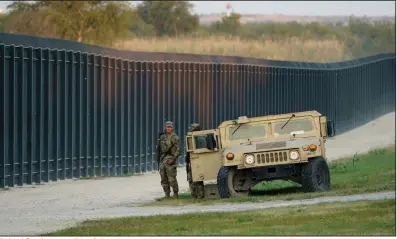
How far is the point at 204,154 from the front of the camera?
28.2 m

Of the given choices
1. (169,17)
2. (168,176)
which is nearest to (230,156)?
(168,176)

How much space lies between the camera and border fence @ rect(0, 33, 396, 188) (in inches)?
1313

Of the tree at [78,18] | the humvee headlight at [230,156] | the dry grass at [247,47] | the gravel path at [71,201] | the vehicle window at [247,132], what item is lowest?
the gravel path at [71,201]

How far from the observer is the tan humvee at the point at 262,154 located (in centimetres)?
2711

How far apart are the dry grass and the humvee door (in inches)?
1811

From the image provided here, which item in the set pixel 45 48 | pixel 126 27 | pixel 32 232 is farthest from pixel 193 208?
pixel 126 27

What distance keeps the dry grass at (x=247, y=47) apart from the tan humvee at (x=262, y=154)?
150ft

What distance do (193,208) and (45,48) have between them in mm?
10445

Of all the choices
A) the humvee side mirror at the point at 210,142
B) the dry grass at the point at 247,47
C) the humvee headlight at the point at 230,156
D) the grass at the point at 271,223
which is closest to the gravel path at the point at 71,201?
the grass at the point at 271,223

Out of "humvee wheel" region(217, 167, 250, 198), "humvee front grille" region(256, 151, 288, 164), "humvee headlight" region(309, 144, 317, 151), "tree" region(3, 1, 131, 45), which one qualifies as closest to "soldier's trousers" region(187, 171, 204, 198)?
"humvee wheel" region(217, 167, 250, 198)

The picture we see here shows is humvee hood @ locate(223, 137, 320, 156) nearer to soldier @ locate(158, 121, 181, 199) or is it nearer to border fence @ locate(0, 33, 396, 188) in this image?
soldier @ locate(158, 121, 181, 199)

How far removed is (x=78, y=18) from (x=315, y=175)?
58.2 m

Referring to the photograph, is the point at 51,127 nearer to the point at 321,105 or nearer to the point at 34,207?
the point at 34,207

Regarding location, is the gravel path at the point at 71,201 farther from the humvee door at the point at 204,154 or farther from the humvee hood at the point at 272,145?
the humvee hood at the point at 272,145
